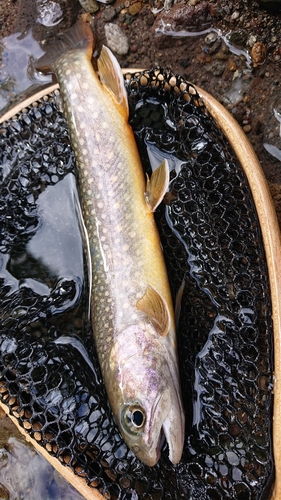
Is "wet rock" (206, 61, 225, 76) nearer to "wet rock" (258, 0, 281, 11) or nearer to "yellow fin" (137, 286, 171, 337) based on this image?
"wet rock" (258, 0, 281, 11)

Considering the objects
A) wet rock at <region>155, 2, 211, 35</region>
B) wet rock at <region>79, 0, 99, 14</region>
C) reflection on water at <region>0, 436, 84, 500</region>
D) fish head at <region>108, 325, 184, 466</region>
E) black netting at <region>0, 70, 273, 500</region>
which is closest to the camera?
fish head at <region>108, 325, 184, 466</region>

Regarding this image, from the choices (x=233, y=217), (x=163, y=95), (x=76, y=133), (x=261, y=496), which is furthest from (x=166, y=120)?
(x=261, y=496)

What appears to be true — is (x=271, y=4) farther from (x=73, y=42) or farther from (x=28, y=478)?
(x=28, y=478)

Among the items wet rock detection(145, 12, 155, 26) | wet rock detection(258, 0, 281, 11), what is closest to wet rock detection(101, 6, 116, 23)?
wet rock detection(145, 12, 155, 26)

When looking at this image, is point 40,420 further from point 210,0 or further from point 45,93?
point 210,0

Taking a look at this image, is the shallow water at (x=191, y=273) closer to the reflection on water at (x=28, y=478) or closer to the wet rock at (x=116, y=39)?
the reflection on water at (x=28, y=478)

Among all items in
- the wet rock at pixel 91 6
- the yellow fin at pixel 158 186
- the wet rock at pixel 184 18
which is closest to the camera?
the yellow fin at pixel 158 186

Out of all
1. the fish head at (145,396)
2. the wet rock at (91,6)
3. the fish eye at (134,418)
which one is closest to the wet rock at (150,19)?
the wet rock at (91,6)
